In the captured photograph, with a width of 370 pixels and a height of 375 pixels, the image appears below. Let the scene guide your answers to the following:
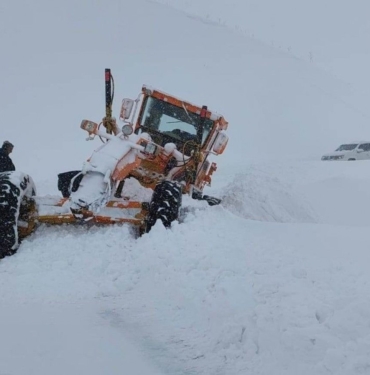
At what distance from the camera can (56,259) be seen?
199 inches

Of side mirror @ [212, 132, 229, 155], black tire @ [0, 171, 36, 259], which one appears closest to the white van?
side mirror @ [212, 132, 229, 155]

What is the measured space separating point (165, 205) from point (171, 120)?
2.78 metres

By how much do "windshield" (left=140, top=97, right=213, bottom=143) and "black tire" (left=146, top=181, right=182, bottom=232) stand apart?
2305mm

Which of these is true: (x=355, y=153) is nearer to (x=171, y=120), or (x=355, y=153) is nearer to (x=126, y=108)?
(x=171, y=120)

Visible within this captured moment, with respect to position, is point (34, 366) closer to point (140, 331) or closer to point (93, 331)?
point (93, 331)

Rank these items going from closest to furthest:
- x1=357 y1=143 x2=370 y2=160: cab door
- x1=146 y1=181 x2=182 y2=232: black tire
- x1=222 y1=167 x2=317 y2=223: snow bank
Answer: x1=146 y1=181 x2=182 y2=232: black tire, x1=222 y1=167 x2=317 y2=223: snow bank, x1=357 y1=143 x2=370 y2=160: cab door

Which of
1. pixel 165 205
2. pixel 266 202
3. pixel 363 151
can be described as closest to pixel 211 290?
pixel 165 205

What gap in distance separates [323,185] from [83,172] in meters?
7.09

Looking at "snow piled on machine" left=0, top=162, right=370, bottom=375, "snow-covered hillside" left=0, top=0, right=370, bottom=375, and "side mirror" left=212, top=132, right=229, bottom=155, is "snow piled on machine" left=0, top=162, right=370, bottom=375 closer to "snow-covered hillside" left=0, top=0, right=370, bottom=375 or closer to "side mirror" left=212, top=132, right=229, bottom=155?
"snow-covered hillside" left=0, top=0, right=370, bottom=375

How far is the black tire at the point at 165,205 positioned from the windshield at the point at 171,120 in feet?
7.56

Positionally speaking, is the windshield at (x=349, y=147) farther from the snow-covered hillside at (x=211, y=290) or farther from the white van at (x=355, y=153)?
the snow-covered hillside at (x=211, y=290)

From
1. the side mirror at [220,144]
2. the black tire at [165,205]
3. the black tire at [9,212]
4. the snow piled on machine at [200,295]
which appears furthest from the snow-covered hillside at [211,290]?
the side mirror at [220,144]

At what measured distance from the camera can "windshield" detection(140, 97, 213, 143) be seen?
8.30m

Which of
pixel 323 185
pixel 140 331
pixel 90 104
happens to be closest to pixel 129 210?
pixel 140 331
